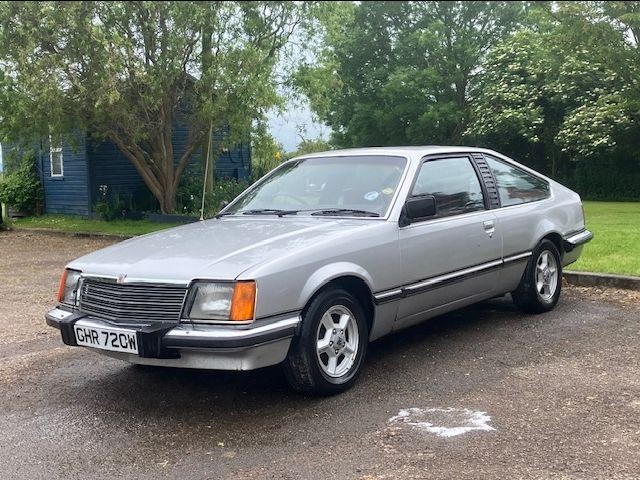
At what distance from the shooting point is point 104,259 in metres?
4.66

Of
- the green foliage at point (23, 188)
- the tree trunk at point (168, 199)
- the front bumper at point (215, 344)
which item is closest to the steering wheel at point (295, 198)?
the front bumper at point (215, 344)

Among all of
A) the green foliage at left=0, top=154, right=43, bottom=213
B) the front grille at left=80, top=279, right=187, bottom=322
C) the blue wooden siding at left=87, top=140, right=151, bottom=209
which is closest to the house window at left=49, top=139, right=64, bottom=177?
the green foliage at left=0, top=154, right=43, bottom=213

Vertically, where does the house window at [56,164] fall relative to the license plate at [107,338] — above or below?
above

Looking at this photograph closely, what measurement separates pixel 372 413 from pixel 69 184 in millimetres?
18534

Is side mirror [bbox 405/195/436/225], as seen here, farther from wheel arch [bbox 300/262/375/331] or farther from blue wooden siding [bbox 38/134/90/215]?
blue wooden siding [bbox 38/134/90/215]

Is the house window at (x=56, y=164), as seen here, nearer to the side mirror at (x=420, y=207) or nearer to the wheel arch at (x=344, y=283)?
the side mirror at (x=420, y=207)

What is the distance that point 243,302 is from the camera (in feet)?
13.2

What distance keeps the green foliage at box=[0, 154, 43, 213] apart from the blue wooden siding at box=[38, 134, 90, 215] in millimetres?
302

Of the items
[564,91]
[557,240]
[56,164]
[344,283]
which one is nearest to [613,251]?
[557,240]

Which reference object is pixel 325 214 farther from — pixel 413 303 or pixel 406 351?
pixel 406 351

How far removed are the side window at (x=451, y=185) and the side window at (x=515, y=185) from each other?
0.34 m

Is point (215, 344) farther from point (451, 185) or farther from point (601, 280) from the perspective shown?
point (601, 280)

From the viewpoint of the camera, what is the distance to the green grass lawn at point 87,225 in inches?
643

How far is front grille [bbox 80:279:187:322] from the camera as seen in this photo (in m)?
4.15
